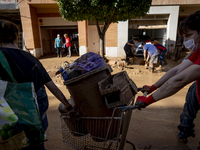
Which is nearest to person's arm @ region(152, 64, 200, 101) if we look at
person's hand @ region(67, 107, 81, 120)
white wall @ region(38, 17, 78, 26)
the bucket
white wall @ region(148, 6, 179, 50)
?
the bucket

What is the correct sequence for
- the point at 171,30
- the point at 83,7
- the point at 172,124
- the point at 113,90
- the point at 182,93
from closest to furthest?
the point at 113,90 → the point at 172,124 → the point at 182,93 → the point at 83,7 → the point at 171,30

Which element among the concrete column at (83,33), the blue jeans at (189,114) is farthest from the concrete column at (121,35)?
the blue jeans at (189,114)

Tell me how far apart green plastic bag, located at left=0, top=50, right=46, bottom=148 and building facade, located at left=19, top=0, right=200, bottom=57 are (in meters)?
11.1

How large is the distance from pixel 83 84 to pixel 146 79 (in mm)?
→ 5330

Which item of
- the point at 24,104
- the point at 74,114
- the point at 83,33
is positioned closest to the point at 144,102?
the point at 74,114

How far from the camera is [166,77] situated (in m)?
2.06

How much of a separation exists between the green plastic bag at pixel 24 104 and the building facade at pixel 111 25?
1111cm

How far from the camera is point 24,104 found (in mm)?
1209

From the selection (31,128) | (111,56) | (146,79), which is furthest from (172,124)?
(111,56)

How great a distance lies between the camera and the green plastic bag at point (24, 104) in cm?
117

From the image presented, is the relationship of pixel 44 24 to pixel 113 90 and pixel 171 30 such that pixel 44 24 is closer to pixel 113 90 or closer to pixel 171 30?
pixel 171 30

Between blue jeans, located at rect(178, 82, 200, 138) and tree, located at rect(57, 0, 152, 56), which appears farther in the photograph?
tree, located at rect(57, 0, 152, 56)

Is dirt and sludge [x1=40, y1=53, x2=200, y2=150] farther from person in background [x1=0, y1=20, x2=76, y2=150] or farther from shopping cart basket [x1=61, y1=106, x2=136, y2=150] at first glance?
person in background [x1=0, y1=20, x2=76, y2=150]

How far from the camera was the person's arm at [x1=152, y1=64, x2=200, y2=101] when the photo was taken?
1400 millimetres
